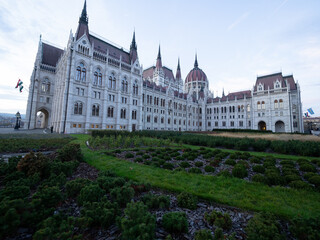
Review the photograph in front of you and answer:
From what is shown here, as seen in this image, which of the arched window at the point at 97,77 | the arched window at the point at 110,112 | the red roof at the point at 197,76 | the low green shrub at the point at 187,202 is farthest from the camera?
the red roof at the point at 197,76

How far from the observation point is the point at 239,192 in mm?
4875

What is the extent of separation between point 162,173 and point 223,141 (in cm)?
1104

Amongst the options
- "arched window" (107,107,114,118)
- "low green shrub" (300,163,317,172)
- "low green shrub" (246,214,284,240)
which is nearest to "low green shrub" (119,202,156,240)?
"low green shrub" (246,214,284,240)

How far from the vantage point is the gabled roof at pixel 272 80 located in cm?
5098

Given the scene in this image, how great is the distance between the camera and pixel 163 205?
3898 mm

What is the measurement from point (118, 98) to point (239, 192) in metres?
36.9

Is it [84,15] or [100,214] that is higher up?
[84,15]

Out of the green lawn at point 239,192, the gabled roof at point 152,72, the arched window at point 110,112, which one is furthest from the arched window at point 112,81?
the gabled roof at point 152,72

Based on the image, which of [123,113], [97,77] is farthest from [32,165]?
[123,113]

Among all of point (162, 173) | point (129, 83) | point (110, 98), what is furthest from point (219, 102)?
point (162, 173)

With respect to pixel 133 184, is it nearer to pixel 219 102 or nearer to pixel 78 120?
pixel 78 120

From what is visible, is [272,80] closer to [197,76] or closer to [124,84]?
[197,76]

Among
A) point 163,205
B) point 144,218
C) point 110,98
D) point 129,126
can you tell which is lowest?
point 163,205

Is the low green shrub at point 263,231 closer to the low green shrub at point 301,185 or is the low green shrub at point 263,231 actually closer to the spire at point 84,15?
the low green shrub at point 301,185
